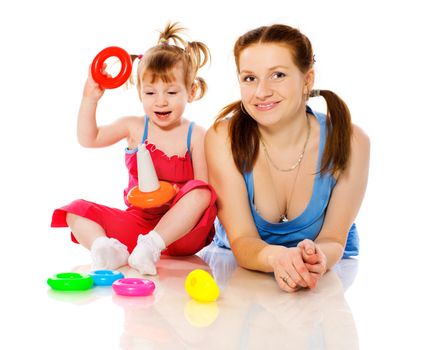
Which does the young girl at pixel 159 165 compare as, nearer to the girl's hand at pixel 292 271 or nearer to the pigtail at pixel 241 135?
the pigtail at pixel 241 135

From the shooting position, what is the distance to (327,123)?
2.18 metres

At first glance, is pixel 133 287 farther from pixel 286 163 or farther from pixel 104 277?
pixel 286 163

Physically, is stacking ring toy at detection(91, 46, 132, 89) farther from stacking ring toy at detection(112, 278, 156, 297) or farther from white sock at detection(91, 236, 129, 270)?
stacking ring toy at detection(112, 278, 156, 297)

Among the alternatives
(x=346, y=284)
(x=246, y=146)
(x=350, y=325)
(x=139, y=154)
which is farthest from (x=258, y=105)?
(x=350, y=325)

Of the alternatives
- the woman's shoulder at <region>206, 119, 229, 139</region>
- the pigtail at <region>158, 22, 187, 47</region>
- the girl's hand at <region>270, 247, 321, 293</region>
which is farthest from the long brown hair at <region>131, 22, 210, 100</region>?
the girl's hand at <region>270, 247, 321, 293</region>

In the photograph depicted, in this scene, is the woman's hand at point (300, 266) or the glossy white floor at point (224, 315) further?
the woman's hand at point (300, 266)

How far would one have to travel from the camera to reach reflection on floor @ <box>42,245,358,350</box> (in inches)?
60.1

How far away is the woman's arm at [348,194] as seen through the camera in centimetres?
212

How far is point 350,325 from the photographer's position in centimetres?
166

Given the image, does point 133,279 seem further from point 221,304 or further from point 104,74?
point 104,74

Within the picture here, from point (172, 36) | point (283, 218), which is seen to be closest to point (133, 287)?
point (283, 218)

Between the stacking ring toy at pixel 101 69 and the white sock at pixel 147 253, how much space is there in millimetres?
440

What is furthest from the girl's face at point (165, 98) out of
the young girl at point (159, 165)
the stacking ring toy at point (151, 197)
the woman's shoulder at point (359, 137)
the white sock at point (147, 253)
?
the woman's shoulder at point (359, 137)

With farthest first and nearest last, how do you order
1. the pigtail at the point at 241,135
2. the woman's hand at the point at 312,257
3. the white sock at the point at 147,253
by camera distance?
the pigtail at the point at 241,135 → the white sock at the point at 147,253 → the woman's hand at the point at 312,257
